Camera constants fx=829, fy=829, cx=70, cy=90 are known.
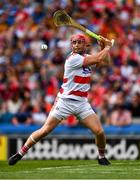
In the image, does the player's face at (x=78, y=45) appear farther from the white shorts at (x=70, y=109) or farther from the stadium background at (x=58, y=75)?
the stadium background at (x=58, y=75)

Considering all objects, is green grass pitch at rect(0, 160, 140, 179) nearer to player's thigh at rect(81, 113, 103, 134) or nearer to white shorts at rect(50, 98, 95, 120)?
player's thigh at rect(81, 113, 103, 134)

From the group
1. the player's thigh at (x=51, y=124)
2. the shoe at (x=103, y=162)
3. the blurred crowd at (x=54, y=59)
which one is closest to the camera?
the player's thigh at (x=51, y=124)

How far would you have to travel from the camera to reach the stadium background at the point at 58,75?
715 inches

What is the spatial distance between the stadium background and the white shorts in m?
5.33

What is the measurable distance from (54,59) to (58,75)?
84 centimetres

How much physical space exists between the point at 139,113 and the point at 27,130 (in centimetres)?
267

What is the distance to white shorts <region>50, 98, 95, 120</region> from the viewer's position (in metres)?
12.6

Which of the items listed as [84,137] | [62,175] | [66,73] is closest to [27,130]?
[84,137]

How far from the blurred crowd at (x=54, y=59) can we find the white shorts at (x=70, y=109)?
5.70m

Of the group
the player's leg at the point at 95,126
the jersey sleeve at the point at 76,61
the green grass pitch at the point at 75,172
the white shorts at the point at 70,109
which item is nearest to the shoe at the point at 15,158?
the green grass pitch at the point at 75,172

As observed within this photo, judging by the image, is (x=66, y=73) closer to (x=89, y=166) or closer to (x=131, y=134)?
(x=89, y=166)

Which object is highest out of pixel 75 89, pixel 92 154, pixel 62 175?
pixel 75 89

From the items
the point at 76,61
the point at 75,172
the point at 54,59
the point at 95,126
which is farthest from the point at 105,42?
the point at 54,59

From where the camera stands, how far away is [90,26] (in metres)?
22.0
